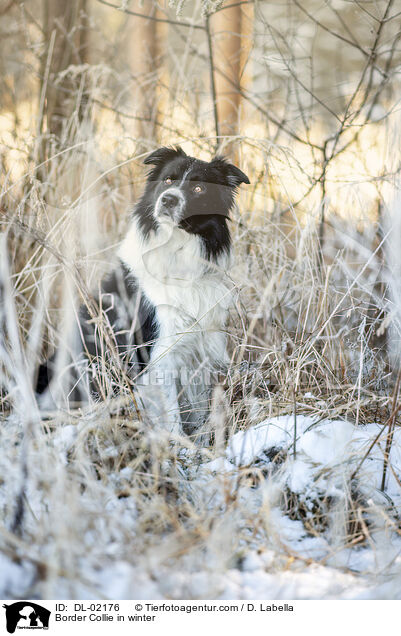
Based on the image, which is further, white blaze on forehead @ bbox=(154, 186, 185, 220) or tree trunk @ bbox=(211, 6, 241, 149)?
tree trunk @ bbox=(211, 6, 241, 149)

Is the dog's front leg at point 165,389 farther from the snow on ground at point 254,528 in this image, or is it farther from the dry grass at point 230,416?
the snow on ground at point 254,528

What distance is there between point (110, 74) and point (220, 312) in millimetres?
2409

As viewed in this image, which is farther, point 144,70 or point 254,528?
point 144,70

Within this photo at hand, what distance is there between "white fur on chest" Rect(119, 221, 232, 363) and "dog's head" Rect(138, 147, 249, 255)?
0.07 m

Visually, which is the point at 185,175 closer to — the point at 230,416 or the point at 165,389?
the point at 165,389

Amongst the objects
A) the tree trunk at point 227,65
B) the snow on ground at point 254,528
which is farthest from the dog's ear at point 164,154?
the snow on ground at point 254,528

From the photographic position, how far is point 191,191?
2367 millimetres

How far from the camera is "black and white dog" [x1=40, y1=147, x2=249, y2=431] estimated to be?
2.34 m
